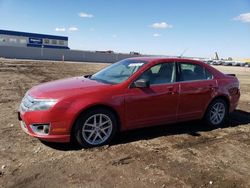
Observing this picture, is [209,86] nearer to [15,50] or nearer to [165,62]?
[165,62]

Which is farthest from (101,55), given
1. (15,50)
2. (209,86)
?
(209,86)

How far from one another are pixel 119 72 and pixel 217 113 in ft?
8.48

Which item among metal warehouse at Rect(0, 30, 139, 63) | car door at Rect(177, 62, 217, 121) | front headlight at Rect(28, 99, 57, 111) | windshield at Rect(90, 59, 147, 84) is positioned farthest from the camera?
metal warehouse at Rect(0, 30, 139, 63)

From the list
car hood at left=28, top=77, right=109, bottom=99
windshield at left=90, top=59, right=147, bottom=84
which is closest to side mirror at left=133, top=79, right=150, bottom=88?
windshield at left=90, top=59, right=147, bottom=84

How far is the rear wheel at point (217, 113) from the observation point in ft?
25.4

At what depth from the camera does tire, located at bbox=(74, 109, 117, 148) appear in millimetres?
5844

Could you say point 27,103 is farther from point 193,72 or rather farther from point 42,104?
point 193,72

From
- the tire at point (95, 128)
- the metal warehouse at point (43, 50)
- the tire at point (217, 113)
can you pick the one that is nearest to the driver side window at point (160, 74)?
the tire at point (95, 128)

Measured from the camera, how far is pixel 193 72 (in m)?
7.48

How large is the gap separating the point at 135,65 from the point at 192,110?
61.7 inches

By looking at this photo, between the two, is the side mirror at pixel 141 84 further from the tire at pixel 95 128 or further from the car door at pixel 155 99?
the tire at pixel 95 128

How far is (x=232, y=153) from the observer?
6133mm

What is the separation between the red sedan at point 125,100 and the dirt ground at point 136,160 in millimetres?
316

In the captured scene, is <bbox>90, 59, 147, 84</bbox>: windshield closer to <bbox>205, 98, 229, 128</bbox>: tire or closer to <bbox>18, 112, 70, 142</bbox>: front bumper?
<bbox>18, 112, 70, 142</bbox>: front bumper
